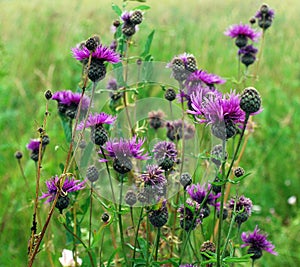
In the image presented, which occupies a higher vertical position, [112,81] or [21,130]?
[21,130]

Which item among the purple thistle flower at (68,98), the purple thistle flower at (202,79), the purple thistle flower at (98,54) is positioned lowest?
the purple thistle flower at (98,54)

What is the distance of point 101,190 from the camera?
1.20 metres

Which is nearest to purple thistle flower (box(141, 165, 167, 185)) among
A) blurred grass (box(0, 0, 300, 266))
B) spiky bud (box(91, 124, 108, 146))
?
spiky bud (box(91, 124, 108, 146))

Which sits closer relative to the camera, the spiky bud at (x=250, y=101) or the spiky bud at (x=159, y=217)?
the spiky bud at (x=250, y=101)

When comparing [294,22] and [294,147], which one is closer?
[294,147]

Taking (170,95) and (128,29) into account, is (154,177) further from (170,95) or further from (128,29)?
(128,29)

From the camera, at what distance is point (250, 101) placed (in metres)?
0.74

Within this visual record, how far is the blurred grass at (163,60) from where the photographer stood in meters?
1.80

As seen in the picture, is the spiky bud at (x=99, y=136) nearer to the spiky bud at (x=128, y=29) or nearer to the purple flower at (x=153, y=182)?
the purple flower at (x=153, y=182)

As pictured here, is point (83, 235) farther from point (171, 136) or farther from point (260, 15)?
point (260, 15)

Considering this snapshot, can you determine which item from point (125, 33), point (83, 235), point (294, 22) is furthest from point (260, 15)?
point (294, 22)

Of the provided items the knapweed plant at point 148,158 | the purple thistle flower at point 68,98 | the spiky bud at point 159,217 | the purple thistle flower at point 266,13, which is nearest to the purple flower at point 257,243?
the knapweed plant at point 148,158

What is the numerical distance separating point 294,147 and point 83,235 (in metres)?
1.49

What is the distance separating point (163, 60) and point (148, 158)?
6.34 feet
